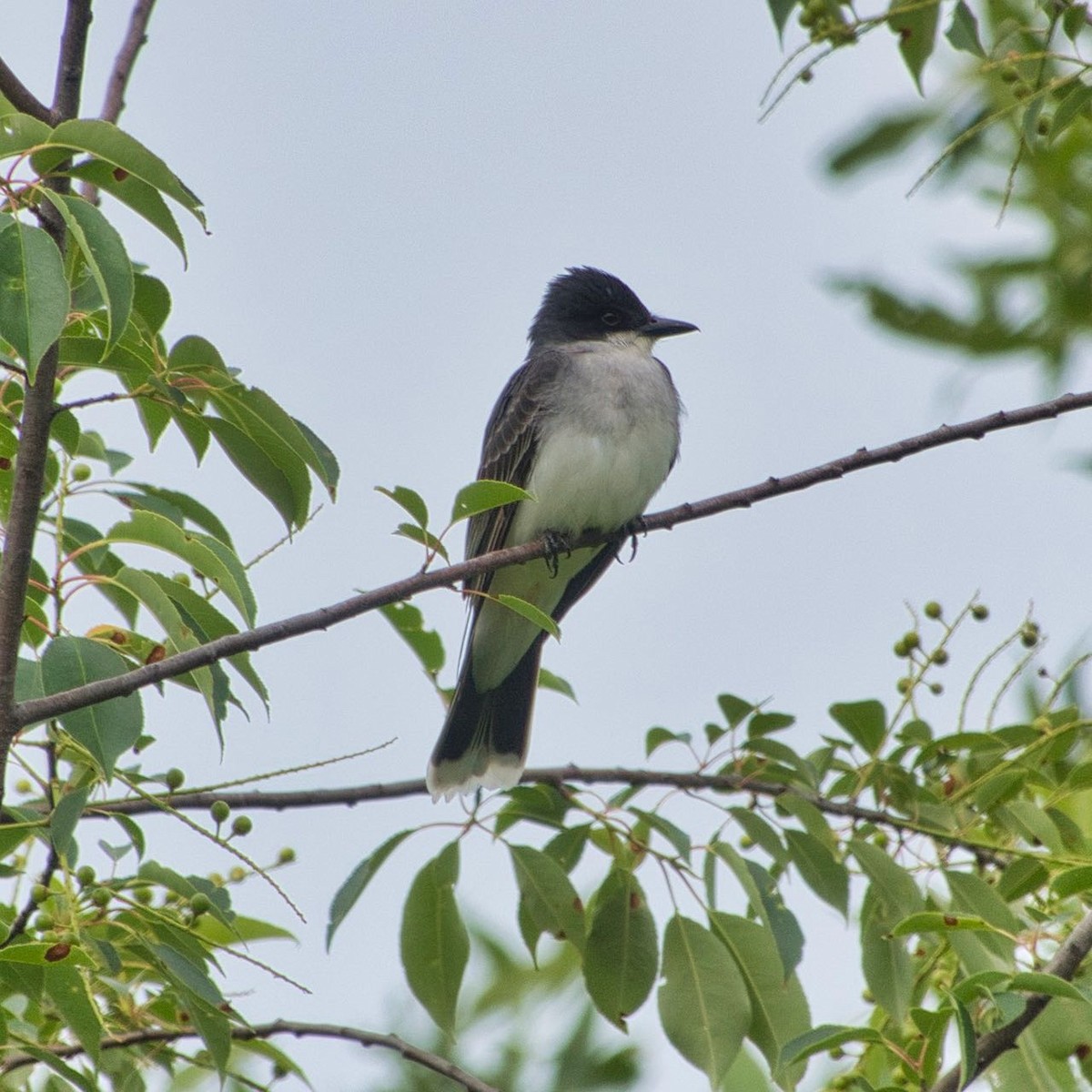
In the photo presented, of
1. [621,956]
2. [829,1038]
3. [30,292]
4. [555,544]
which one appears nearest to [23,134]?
[30,292]

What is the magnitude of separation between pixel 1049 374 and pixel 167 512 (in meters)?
1.95

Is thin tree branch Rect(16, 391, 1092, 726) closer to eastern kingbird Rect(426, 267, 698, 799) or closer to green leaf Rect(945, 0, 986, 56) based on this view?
green leaf Rect(945, 0, 986, 56)

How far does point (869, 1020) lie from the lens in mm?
3307

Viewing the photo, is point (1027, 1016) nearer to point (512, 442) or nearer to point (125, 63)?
point (125, 63)

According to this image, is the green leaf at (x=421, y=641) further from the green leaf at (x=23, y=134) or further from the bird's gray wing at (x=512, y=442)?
the green leaf at (x=23, y=134)

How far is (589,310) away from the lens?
6395 mm

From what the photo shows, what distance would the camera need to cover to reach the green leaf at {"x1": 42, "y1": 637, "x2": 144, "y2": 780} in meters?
2.25

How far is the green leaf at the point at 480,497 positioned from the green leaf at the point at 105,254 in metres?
0.71

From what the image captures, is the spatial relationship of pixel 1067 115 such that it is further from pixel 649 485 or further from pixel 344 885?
pixel 649 485

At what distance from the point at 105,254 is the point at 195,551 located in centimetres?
64

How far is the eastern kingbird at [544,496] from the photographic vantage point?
5207 mm

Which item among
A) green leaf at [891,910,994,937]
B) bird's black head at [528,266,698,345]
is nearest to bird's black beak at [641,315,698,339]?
bird's black head at [528,266,698,345]

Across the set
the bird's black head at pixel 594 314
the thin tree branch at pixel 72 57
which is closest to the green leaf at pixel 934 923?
the thin tree branch at pixel 72 57

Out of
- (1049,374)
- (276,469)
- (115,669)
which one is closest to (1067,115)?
(1049,374)
